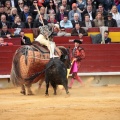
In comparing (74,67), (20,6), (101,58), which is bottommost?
(101,58)

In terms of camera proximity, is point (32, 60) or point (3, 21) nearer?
point (32, 60)

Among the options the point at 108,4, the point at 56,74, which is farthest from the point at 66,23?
the point at 56,74

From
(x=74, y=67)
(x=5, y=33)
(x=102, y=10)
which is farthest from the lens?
(x=102, y=10)

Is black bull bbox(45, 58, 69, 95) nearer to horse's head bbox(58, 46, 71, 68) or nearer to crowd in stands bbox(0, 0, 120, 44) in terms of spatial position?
horse's head bbox(58, 46, 71, 68)

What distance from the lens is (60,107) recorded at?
452 inches

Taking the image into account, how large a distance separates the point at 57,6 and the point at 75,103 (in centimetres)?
685

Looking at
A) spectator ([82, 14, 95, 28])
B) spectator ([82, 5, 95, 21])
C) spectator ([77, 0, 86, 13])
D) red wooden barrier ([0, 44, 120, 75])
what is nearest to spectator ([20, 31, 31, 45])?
red wooden barrier ([0, 44, 120, 75])

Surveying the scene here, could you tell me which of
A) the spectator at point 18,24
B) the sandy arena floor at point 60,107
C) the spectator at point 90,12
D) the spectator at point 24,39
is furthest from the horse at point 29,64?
the spectator at point 90,12

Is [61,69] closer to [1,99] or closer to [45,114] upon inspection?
[1,99]

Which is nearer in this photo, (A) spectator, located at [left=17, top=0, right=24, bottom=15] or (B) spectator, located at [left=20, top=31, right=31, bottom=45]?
(B) spectator, located at [left=20, top=31, right=31, bottom=45]

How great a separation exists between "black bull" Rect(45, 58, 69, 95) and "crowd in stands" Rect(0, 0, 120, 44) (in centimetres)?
350

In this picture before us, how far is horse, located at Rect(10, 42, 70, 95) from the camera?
1490 cm

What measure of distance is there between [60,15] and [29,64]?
12.1ft

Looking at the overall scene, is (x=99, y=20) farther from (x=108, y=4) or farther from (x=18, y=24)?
Answer: (x=18, y=24)
